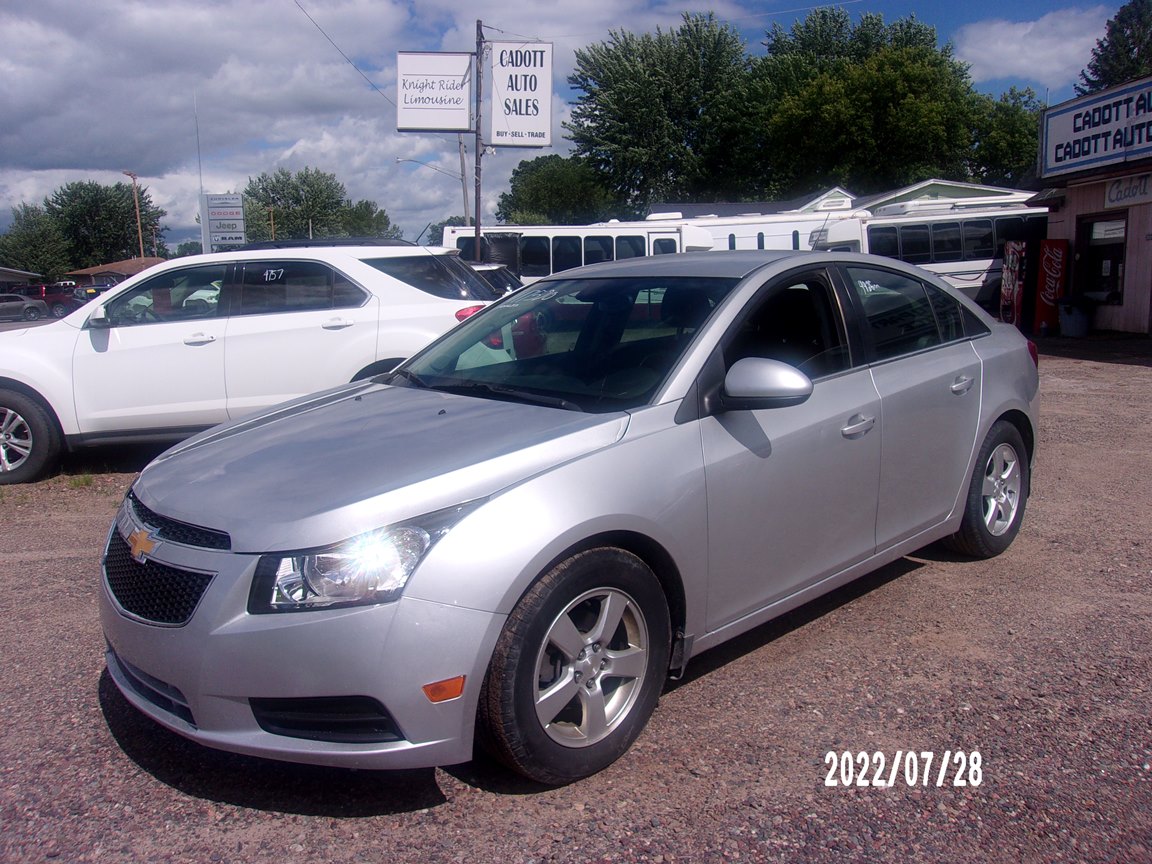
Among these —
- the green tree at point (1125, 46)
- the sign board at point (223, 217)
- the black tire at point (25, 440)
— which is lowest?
the black tire at point (25, 440)

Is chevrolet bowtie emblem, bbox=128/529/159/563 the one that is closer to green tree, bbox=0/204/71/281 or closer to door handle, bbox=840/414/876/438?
door handle, bbox=840/414/876/438

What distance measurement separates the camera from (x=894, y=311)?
4.53 meters

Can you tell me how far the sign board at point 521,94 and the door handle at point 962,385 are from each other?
24.7m

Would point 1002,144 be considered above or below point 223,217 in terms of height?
above

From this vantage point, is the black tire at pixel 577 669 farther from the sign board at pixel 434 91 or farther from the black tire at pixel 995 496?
the sign board at pixel 434 91

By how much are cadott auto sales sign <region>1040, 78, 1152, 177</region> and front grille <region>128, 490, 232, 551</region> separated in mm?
17964

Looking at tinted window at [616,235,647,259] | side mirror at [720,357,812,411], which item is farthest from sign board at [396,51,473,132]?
side mirror at [720,357,812,411]

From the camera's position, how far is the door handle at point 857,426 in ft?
12.9

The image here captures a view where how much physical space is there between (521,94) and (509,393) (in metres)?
25.9

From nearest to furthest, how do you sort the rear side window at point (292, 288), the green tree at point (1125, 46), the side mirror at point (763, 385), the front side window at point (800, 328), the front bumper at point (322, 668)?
the front bumper at point (322, 668) < the side mirror at point (763, 385) < the front side window at point (800, 328) < the rear side window at point (292, 288) < the green tree at point (1125, 46)

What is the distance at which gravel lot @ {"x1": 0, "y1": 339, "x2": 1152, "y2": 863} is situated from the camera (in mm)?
2777

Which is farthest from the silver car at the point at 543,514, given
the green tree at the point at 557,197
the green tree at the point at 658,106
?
the green tree at the point at 557,197

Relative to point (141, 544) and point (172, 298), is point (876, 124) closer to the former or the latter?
point (172, 298)
